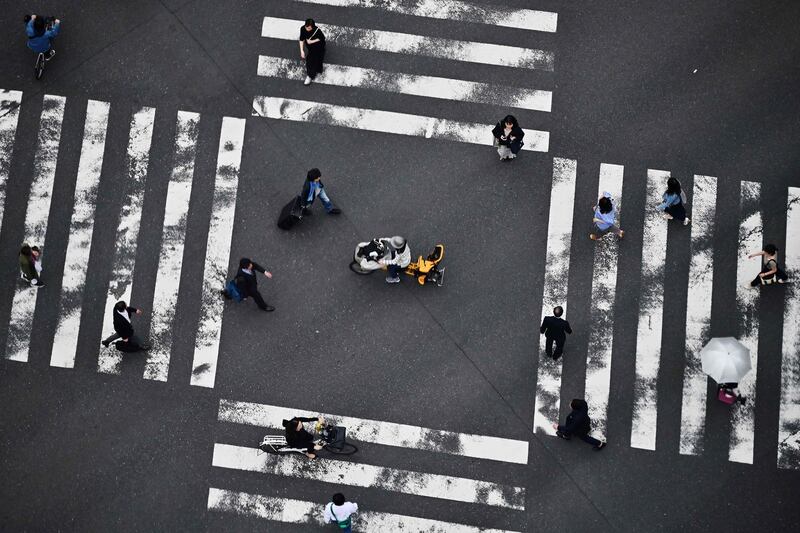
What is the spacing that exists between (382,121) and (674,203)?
20.6 feet

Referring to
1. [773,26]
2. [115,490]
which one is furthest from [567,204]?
[115,490]

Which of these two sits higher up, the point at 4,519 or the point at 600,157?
the point at 600,157

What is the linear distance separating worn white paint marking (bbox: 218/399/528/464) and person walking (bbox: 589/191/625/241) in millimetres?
4592

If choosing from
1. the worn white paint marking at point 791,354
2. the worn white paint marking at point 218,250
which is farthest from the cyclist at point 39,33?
the worn white paint marking at point 791,354

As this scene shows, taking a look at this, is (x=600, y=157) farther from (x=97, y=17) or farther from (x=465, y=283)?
(x=97, y=17)

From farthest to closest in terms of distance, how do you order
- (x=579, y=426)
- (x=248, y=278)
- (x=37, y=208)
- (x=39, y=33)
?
(x=37, y=208), (x=39, y=33), (x=248, y=278), (x=579, y=426)

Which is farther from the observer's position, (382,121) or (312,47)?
(382,121)

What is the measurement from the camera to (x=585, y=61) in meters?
18.4

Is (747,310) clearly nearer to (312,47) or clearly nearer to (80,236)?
(312,47)

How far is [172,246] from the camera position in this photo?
17797 mm

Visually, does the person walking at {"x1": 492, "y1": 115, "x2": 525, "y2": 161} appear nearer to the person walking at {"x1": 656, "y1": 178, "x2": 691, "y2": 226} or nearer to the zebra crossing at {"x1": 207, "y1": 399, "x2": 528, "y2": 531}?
the person walking at {"x1": 656, "y1": 178, "x2": 691, "y2": 226}

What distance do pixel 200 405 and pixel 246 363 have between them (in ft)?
4.04

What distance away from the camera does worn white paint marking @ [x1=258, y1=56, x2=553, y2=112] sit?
18344 mm

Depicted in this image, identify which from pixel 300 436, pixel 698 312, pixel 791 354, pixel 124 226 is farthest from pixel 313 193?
pixel 791 354
